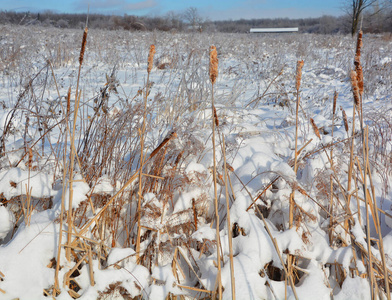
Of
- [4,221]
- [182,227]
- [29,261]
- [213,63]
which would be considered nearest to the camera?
[213,63]

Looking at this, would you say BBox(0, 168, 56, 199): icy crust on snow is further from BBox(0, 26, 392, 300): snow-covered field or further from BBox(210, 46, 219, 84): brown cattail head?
BBox(210, 46, 219, 84): brown cattail head

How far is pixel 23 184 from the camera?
1270mm

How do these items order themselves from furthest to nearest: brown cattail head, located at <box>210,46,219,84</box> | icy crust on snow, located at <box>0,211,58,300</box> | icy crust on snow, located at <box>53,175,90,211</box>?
1. icy crust on snow, located at <box>53,175,90,211</box>
2. icy crust on snow, located at <box>0,211,58,300</box>
3. brown cattail head, located at <box>210,46,219,84</box>

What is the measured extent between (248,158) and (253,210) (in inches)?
17.6

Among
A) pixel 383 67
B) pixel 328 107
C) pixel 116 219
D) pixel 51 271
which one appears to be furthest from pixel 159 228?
pixel 383 67

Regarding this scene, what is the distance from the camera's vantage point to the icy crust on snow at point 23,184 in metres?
1.26

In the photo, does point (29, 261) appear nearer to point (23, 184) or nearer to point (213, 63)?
point (23, 184)

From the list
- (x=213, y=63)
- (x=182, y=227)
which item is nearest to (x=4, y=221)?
(x=182, y=227)

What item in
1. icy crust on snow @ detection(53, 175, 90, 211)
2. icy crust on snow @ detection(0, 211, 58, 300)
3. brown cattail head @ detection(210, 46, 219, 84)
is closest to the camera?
brown cattail head @ detection(210, 46, 219, 84)

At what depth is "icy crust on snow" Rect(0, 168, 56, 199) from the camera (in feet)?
4.13

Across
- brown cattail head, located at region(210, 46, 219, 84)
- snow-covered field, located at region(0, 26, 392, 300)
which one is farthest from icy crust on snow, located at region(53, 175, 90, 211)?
brown cattail head, located at region(210, 46, 219, 84)

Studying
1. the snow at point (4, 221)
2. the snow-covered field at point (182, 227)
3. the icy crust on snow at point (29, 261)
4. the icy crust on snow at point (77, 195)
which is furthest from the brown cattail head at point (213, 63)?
the snow at point (4, 221)

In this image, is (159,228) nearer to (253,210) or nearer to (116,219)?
(116,219)

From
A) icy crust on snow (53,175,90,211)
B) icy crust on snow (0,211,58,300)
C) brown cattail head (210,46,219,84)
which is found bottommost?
icy crust on snow (0,211,58,300)
